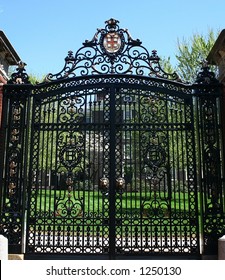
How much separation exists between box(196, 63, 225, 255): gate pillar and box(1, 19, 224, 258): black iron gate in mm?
18

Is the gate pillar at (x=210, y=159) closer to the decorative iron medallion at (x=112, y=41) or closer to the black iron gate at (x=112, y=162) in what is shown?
the black iron gate at (x=112, y=162)

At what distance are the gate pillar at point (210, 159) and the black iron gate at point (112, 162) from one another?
0.06ft

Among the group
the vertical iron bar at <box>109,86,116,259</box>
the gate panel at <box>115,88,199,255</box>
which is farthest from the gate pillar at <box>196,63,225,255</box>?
the vertical iron bar at <box>109,86,116,259</box>

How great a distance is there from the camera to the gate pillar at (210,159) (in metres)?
5.91

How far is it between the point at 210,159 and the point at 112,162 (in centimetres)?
182

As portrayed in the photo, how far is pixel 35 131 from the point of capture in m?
6.32

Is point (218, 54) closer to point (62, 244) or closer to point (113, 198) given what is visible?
point (113, 198)

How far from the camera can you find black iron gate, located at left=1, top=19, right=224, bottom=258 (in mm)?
5926

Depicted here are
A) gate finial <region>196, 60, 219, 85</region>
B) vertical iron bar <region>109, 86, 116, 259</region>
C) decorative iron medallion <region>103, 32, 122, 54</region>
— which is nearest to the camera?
vertical iron bar <region>109, 86, 116, 259</region>

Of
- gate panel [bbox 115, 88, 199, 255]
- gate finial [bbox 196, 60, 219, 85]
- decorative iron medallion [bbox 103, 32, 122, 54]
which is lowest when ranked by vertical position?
gate panel [bbox 115, 88, 199, 255]

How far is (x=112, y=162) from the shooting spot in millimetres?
6047

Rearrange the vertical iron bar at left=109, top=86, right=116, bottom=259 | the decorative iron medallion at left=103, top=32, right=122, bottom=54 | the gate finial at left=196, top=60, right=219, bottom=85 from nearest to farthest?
1. the vertical iron bar at left=109, top=86, right=116, bottom=259
2. the gate finial at left=196, top=60, right=219, bottom=85
3. the decorative iron medallion at left=103, top=32, right=122, bottom=54

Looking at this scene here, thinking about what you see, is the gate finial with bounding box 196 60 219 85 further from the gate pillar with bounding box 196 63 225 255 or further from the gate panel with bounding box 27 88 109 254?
the gate panel with bounding box 27 88 109 254

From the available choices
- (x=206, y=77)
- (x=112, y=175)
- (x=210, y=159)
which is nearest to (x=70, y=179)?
(x=112, y=175)
